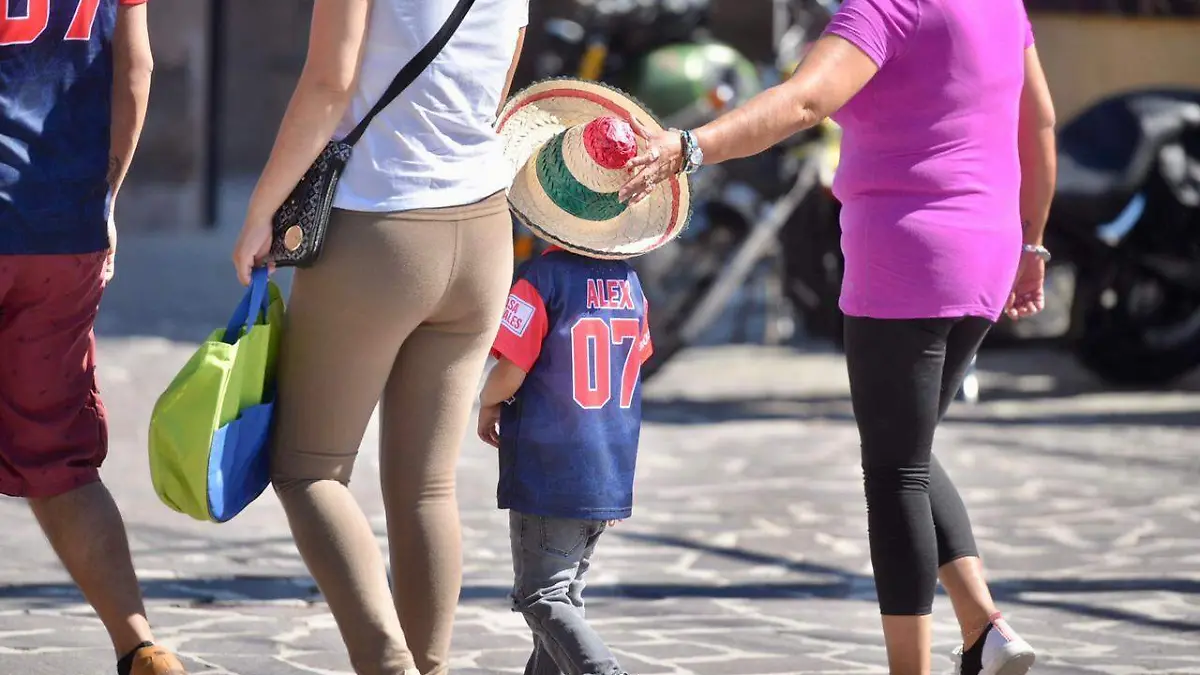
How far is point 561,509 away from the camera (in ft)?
13.4

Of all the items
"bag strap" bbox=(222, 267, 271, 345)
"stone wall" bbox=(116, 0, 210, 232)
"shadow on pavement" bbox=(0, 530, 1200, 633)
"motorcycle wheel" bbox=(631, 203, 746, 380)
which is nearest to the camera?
"bag strap" bbox=(222, 267, 271, 345)

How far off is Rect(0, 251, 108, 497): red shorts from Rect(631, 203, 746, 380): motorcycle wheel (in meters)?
5.43

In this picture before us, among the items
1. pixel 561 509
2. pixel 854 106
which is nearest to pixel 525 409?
pixel 561 509

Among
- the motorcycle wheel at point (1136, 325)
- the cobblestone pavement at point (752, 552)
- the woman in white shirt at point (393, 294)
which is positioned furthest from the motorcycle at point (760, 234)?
the woman in white shirt at point (393, 294)

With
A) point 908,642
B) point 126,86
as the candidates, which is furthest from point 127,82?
point 908,642

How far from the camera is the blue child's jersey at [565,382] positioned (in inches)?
161

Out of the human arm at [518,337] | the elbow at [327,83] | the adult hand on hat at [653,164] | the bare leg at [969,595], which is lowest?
the bare leg at [969,595]

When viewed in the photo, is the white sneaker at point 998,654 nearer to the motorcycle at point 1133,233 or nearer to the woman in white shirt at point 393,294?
the woman in white shirt at point 393,294

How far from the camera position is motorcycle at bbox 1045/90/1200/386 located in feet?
33.4

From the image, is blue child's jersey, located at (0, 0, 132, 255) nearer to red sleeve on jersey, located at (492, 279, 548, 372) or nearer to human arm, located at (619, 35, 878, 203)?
red sleeve on jersey, located at (492, 279, 548, 372)

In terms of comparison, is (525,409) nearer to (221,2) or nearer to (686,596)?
(686,596)

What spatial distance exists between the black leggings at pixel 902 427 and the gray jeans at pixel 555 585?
2.01 feet

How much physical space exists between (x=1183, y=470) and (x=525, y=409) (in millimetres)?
4850

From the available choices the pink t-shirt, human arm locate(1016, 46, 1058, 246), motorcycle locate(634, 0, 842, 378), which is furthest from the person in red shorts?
motorcycle locate(634, 0, 842, 378)
